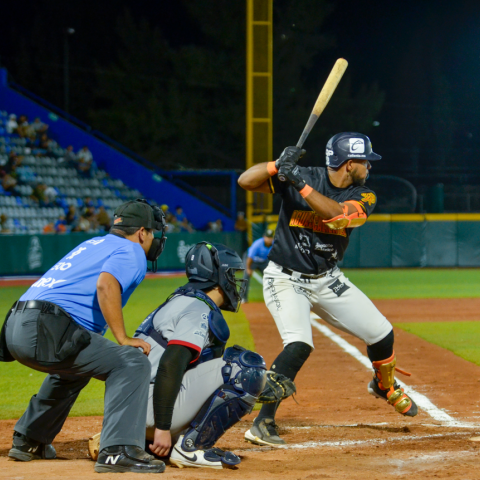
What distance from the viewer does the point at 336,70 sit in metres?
4.89

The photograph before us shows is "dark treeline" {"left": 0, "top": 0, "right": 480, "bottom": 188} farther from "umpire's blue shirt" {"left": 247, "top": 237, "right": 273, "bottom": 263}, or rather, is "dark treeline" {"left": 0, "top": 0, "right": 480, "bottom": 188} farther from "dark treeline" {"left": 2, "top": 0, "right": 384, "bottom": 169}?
"umpire's blue shirt" {"left": 247, "top": 237, "right": 273, "bottom": 263}

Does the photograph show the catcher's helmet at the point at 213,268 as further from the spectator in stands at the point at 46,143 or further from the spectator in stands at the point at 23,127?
the spectator in stands at the point at 23,127

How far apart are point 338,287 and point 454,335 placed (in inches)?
206

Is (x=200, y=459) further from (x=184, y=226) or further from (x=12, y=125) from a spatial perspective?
(x=12, y=125)

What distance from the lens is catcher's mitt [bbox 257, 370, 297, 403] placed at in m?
4.11

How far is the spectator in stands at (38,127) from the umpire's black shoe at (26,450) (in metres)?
23.8

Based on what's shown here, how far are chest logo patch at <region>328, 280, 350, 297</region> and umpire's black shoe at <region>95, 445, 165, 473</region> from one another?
67.7 inches

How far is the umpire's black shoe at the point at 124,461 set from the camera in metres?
3.39

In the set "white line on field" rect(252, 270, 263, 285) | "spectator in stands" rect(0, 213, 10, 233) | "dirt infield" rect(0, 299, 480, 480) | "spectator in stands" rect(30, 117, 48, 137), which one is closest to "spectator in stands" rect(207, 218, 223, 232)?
"white line on field" rect(252, 270, 263, 285)

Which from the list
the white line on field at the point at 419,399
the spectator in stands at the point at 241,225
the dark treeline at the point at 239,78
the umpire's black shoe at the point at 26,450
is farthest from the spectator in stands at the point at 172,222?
the umpire's black shoe at the point at 26,450

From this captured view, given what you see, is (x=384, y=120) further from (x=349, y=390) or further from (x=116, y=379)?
(x=116, y=379)

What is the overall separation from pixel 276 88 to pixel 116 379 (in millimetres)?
32309

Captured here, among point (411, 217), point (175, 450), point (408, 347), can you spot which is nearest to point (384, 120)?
point (411, 217)

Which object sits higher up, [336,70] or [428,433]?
[336,70]
